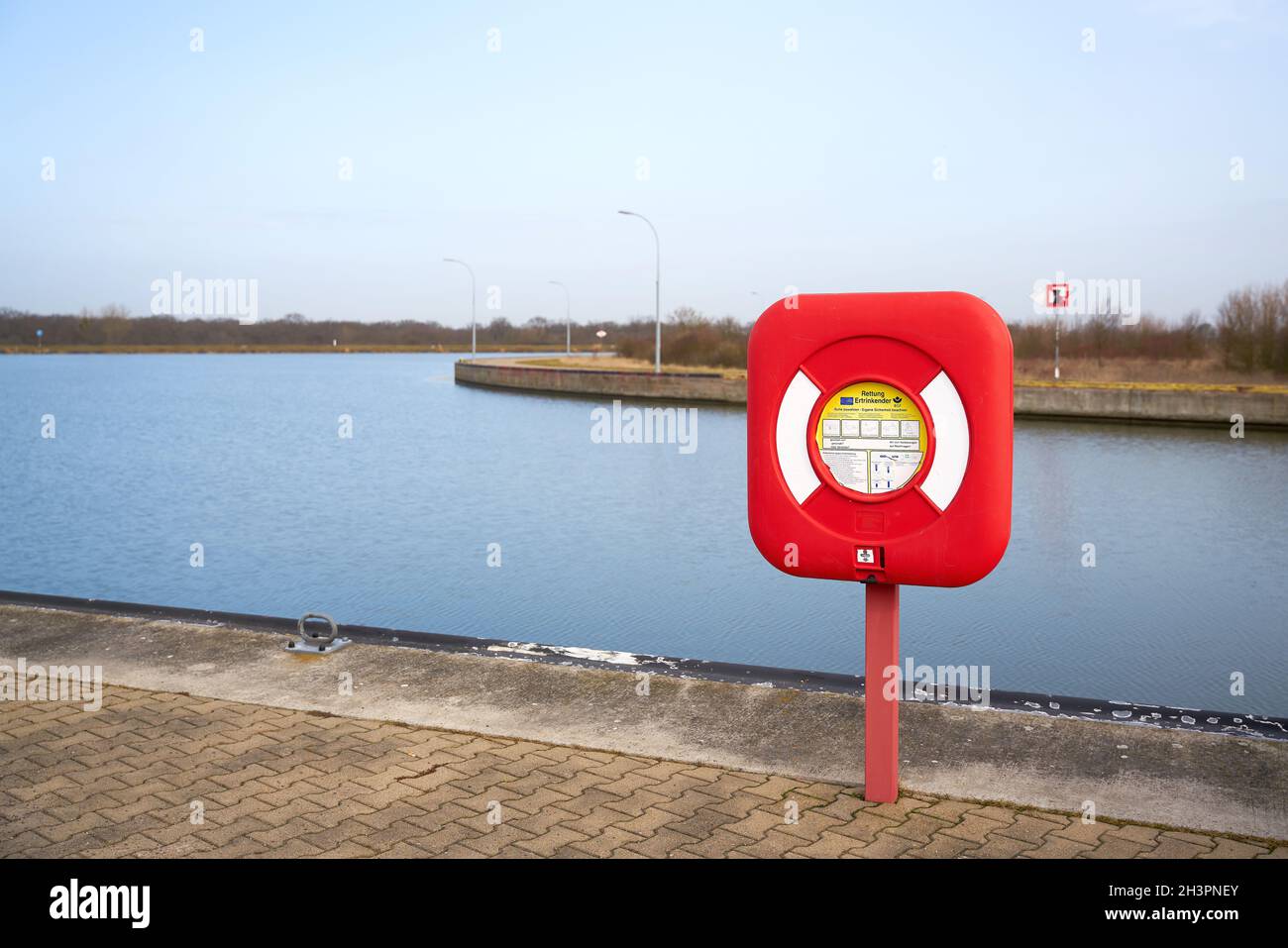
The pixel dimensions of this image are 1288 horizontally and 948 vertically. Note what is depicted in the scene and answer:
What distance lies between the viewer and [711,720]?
192 inches

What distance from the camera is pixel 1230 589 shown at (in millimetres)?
12945

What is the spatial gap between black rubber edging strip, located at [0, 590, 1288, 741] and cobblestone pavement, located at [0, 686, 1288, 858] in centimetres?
111

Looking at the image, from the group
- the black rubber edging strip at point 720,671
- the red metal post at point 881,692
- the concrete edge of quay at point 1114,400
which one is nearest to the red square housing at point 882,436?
the red metal post at point 881,692

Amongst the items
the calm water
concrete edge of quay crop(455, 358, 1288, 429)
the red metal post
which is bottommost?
the calm water

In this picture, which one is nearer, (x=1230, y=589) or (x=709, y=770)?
(x=709, y=770)

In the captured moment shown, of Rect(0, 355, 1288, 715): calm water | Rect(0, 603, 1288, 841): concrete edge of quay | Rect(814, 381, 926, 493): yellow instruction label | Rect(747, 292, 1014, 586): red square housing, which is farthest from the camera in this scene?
Rect(0, 355, 1288, 715): calm water

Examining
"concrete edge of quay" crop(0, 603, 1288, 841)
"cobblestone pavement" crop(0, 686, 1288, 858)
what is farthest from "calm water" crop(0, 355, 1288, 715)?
"cobblestone pavement" crop(0, 686, 1288, 858)

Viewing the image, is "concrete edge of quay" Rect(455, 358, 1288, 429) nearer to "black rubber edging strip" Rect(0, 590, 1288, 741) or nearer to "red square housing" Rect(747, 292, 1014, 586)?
"black rubber edging strip" Rect(0, 590, 1288, 741)

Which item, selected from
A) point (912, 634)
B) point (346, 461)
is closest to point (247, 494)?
point (346, 461)

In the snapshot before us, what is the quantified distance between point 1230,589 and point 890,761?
1066 centimetres

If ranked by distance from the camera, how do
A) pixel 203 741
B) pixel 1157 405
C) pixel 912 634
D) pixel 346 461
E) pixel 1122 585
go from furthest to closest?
pixel 1157 405 < pixel 346 461 < pixel 1122 585 < pixel 912 634 < pixel 203 741

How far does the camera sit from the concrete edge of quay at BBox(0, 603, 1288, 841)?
161 inches
